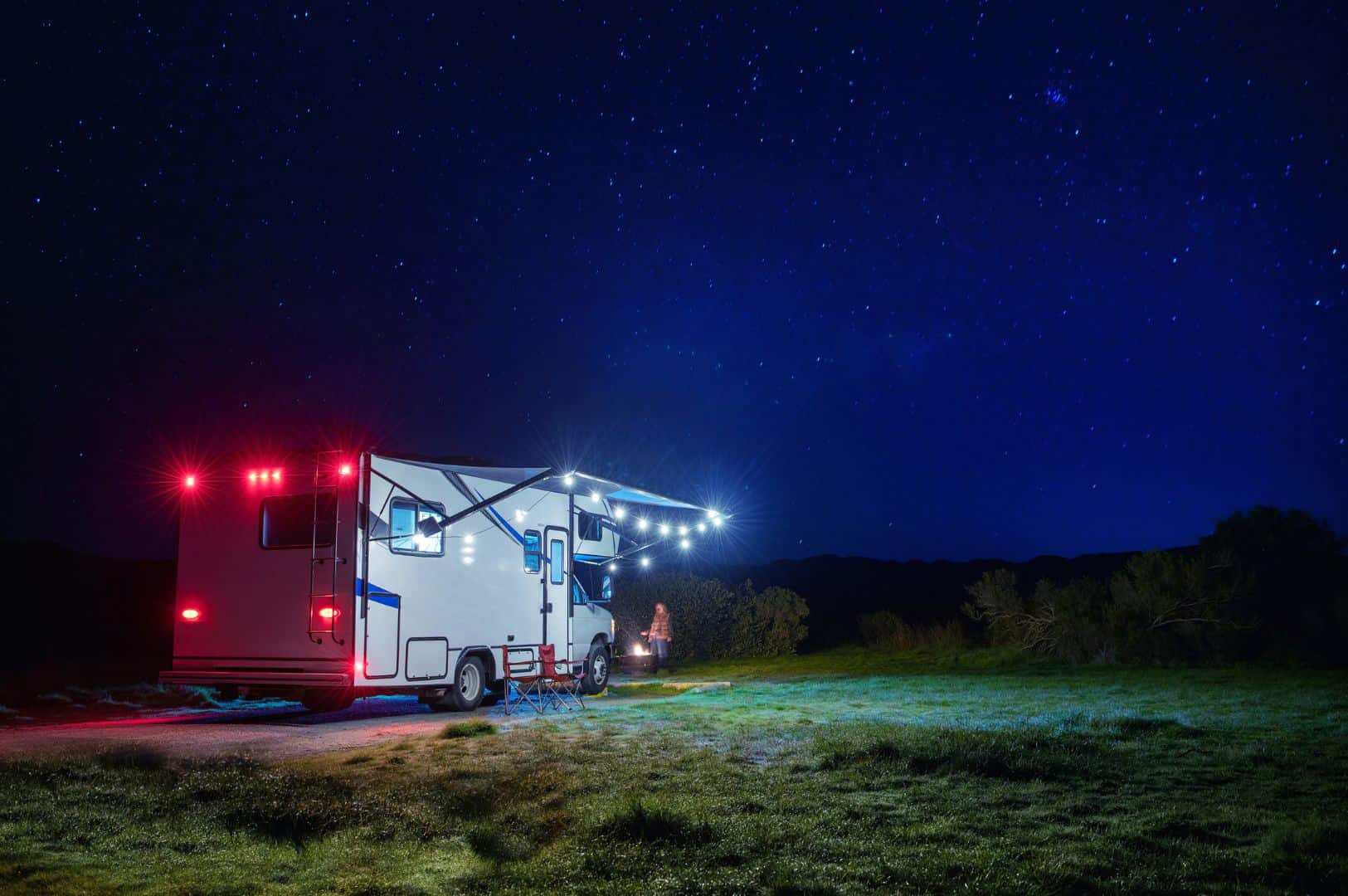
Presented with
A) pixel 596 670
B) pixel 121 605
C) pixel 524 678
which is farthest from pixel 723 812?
pixel 121 605

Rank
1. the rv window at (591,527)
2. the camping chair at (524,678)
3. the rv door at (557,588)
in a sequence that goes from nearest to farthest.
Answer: the camping chair at (524,678) < the rv door at (557,588) < the rv window at (591,527)

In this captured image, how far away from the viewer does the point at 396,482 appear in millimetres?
11570

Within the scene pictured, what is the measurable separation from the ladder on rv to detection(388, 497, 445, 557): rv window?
0.63 metres

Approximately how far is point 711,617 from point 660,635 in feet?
7.82

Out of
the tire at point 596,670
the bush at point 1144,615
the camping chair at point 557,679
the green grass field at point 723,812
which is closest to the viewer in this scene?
the green grass field at point 723,812

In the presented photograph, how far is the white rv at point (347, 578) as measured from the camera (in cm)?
1097

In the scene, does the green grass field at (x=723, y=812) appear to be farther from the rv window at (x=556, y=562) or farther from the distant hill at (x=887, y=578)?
the distant hill at (x=887, y=578)

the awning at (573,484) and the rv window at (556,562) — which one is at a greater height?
the awning at (573,484)

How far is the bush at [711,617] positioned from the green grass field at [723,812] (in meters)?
14.0

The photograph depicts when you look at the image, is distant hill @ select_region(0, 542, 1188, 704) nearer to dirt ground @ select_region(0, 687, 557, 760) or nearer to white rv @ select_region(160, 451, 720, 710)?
dirt ground @ select_region(0, 687, 557, 760)

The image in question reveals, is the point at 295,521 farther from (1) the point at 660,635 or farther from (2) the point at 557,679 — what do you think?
(1) the point at 660,635

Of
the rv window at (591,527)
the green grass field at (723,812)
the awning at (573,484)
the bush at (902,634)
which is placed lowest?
the green grass field at (723,812)

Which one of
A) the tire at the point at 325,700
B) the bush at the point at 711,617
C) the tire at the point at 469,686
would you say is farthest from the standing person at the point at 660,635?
the tire at the point at 325,700

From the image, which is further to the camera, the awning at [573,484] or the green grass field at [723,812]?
the awning at [573,484]
